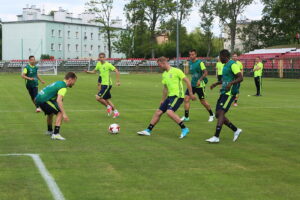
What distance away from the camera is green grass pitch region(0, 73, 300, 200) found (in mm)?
6691

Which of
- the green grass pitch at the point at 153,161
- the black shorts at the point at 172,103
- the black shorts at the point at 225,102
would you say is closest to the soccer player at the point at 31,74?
the green grass pitch at the point at 153,161

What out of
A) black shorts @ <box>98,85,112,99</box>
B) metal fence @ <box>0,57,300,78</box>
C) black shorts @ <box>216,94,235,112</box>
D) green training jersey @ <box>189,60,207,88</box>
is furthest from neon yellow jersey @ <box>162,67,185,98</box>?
metal fence @ <box>0,57,300,78</box>

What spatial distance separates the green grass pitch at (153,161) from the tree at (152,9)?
71199mm

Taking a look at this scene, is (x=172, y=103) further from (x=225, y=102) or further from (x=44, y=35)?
(x=44, y=35)

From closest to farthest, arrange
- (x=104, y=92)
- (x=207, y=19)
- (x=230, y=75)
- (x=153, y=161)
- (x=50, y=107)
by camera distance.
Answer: (x=153, y=161)
(x=230, y=75)
(x=50, y=107)
(x=104, y=92)
(x=207, y=19)

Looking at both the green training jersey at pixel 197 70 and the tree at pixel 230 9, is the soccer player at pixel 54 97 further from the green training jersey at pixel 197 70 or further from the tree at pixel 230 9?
the tree at pixel 230 9

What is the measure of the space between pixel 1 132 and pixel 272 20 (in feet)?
262

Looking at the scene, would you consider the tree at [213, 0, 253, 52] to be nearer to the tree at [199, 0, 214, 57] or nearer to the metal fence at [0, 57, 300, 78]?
the tree at [199, 0, 214, 57]

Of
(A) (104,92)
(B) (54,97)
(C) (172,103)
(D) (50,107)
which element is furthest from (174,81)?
(A) (104,92)

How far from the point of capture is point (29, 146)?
33.8 feet

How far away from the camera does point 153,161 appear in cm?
877

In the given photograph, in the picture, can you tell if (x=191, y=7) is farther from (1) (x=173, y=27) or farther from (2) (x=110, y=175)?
(2) (x=110, y=175)

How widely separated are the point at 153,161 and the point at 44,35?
336 feet

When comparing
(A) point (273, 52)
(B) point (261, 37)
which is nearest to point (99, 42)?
(B) point (261, 37)
